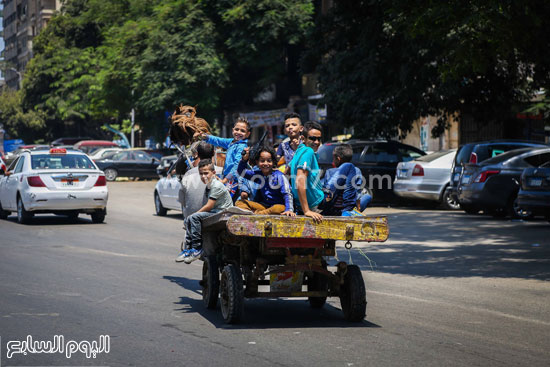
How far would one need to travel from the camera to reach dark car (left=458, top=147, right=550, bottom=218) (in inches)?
763

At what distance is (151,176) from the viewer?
42.9 metres

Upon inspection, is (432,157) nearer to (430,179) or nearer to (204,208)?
(430,179)

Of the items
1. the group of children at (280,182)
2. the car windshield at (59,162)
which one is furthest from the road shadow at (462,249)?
the car windshield at (59,162)

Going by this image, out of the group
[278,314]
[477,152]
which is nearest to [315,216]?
[278,314]

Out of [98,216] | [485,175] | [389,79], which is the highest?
[389,79]

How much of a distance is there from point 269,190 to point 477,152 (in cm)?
1342

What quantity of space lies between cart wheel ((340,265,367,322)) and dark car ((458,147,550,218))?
12.1 metres

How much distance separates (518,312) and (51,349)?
477 centimetres

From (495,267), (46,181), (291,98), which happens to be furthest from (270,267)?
(291,98)

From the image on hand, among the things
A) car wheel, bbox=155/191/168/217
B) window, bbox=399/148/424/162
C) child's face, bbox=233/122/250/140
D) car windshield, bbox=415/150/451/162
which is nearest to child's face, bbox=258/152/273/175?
child's face, bbox=233/122/250/140

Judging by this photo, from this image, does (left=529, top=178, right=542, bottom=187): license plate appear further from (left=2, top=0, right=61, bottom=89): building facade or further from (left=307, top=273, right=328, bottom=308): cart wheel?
(left=2, top=0, right=61, bottom=89): building facade

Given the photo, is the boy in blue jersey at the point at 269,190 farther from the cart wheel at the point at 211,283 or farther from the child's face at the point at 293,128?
the child's face at the point at 293,128

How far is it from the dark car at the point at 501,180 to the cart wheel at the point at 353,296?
39.6 feet

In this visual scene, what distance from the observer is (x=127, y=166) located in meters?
42.7
